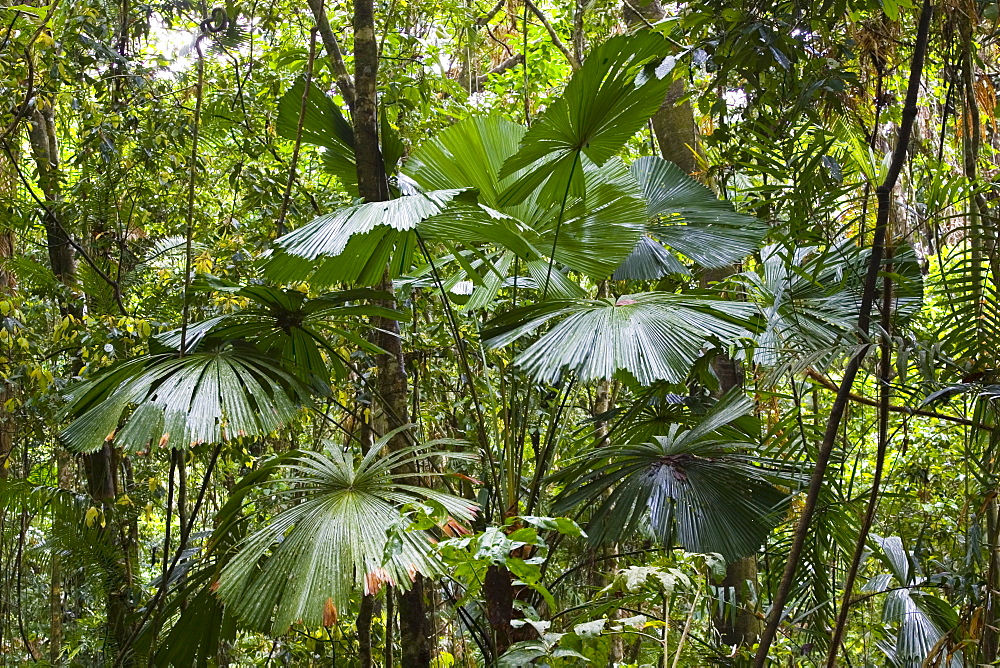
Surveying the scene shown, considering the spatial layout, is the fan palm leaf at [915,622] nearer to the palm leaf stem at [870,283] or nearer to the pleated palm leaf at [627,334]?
the palm leaf stem at [870,283]

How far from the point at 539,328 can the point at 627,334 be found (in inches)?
17.2

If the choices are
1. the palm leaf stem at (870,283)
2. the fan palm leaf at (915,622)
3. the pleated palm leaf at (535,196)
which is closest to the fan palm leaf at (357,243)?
the pleated palm leaf at (535,196)

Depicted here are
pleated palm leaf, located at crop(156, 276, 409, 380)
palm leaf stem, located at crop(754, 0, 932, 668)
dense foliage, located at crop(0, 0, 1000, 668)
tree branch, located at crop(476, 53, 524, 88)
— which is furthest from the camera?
tree branch, located at crop(476, 53, 524, 88)

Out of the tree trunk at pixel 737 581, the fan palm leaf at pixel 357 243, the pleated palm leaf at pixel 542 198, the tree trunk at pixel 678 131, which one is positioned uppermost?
the tree trunk at pixel 678 131

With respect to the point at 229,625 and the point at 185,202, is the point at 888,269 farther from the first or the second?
the point at 185,202

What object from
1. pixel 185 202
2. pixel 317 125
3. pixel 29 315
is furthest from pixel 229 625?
pixel 29 315

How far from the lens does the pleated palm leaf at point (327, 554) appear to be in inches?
76.2

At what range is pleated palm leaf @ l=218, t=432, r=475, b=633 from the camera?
194 centimetres

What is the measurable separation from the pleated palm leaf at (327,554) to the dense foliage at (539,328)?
0.04ft

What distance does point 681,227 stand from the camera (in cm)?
292

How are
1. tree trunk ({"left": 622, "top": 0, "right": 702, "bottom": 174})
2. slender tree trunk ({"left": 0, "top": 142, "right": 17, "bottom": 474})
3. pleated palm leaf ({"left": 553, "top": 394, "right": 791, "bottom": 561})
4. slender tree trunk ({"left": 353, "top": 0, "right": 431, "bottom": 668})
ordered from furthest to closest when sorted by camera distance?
tree trunk ({"left": 622, "top": 0, "right": 702, "bottom": 174})
slender tree trunk ({"left": 0, "top": 142, "right": 17, "bottom": 474})
slender tree trunk ({"left": 353, "top": 0, "right": 431, "bottom": 668})
pleated palm leaf ({"left": 553, "top": 394, "right": 791, "bottom": 561})

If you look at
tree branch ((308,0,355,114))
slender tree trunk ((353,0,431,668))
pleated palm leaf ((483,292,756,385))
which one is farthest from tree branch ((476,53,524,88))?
pleated palm leaf ((483,292,756,385))

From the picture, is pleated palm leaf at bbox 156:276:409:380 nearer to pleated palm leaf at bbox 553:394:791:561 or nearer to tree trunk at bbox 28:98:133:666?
pleated palm leaf at bbox 553:394:791:561

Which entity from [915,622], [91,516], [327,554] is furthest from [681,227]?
[91,516]
